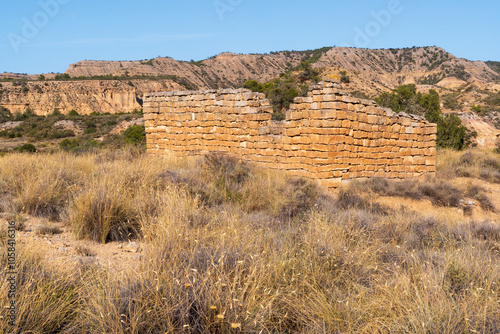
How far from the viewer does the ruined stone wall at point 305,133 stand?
8398 mm

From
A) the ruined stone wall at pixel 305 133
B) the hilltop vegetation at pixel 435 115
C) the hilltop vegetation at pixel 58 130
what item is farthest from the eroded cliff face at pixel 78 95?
the ruined stone wall at pixel 305 133

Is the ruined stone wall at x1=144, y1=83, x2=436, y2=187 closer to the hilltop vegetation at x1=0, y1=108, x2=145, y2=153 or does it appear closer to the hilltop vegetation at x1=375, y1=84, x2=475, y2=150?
the hilltop vegetation at x1=375, y1=84, x2=475, y2=150

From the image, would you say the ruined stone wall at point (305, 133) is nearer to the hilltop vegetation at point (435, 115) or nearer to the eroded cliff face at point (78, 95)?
the hilltop vegetation at point (435, 115)

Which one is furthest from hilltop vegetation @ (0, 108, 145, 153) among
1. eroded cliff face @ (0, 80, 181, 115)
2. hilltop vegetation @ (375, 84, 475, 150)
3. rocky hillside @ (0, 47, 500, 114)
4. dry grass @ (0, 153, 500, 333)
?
dry grass @ (0, 153, 500, 333)

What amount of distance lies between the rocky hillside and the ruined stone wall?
3189 centimetres

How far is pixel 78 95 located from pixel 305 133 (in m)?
60.8

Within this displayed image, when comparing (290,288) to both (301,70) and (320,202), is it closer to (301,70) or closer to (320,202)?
(320,202)

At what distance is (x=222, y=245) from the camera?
10.9 ft

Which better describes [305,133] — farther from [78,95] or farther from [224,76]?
[224,76]

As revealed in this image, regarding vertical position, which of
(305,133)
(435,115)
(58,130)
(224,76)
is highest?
(224,76)

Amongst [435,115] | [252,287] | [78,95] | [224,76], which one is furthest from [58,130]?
[224,76]

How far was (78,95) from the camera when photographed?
6075 centimetres

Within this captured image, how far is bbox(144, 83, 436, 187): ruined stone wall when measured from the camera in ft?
27.6

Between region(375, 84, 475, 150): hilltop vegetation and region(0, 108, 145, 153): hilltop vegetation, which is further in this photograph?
region(0, 108, 145, 153): hilltop vegetation
